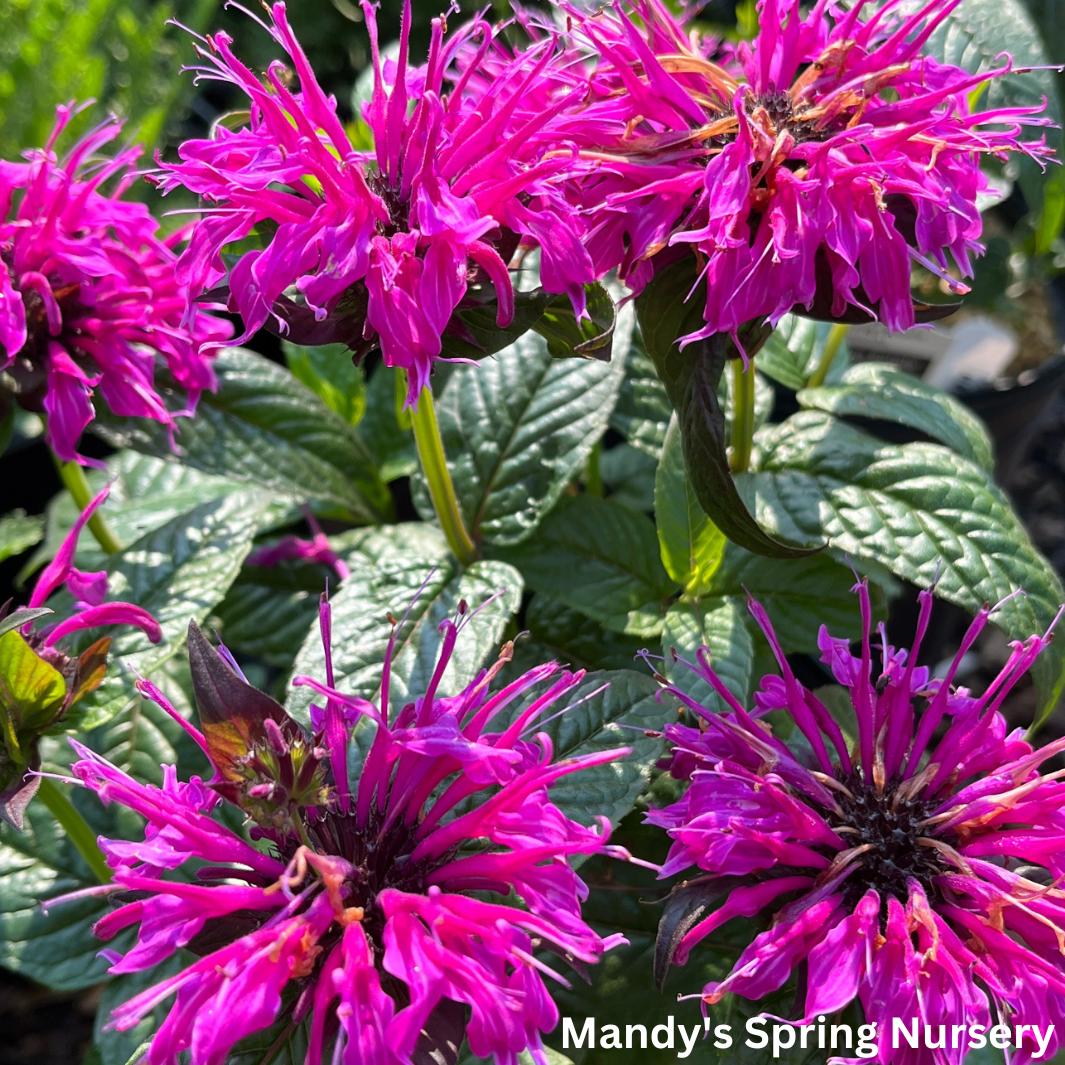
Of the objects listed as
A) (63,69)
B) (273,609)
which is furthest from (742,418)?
(63,69)

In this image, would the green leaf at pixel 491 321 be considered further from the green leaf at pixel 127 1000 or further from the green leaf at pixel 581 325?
the green leaf at pixel 127 1000

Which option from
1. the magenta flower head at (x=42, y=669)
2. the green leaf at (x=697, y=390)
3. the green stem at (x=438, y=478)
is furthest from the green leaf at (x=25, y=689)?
the green leaf at (x=697, y=390)

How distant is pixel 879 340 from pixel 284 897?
885 mm

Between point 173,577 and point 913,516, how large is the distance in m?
0.48

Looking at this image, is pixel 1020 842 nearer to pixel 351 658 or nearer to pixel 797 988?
pixel 797 988

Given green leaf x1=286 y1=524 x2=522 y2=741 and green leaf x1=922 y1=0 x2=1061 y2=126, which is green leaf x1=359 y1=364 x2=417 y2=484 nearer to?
green leaf x1=286 y1=524 x2=522 y2=741

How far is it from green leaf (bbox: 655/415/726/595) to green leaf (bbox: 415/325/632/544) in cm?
7

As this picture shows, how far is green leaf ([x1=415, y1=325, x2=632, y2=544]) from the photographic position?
72 centimetres

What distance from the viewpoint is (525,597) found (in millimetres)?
947

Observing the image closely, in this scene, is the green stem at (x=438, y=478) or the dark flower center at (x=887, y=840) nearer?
the dark flower center at (x=887, y=840)

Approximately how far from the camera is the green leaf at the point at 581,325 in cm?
51

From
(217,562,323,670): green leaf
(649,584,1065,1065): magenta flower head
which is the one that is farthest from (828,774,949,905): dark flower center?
(217,562,323,670): green leaf

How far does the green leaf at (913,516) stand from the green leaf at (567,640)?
0.17 m

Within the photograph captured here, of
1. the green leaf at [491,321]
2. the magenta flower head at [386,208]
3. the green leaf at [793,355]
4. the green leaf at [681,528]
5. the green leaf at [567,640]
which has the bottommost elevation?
the green leaf at [567,640]
